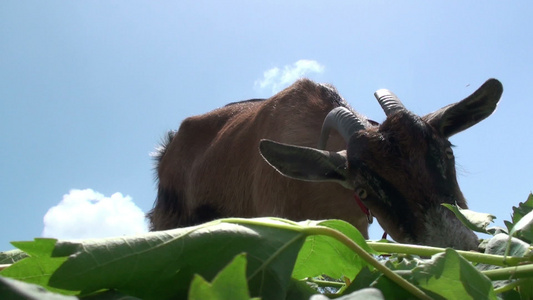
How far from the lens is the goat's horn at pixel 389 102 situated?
226 inches

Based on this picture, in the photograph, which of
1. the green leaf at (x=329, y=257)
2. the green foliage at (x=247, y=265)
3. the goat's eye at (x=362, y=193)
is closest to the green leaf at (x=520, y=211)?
the green foliage at (x=247, y=265)

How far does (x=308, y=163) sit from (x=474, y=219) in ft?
13.2

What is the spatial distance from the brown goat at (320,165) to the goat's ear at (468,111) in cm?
1

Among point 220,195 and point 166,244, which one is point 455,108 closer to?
point 220,195

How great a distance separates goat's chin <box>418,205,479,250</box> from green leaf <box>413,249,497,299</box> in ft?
10.2

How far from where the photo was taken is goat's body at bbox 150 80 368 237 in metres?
6.73

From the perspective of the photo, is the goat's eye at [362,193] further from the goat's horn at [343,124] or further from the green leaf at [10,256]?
the green leaf at [10,256]

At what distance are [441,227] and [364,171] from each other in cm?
102

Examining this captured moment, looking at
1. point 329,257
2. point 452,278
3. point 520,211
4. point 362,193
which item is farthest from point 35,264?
point 362,193

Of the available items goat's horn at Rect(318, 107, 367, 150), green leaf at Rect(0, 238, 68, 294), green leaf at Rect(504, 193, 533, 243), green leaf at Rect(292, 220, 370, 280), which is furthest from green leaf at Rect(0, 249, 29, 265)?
goat's horn at Rect(318, 107, 367, 150)

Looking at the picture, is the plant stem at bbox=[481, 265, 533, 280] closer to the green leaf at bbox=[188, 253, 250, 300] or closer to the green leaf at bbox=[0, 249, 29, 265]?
the green leaf at bbox=[188, 253, 250, 300]

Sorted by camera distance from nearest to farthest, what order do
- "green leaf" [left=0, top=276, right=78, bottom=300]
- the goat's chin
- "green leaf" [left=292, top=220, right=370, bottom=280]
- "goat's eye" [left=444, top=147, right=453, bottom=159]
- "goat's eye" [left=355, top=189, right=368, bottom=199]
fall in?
1. "green leaf" [left=0, top=276, right=78, bottom=300]
2. "green leaf" [left=292, top=220, right=370, bottom=280]
3. the goat's chin
4. "goat's eye" [left=444, top=147, right=453, bottom=159]
5. "goat's eye" [left=355, top=189, right=368, bottom=199]

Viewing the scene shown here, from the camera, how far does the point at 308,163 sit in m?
5.33

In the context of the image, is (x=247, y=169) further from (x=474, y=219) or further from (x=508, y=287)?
(x=508, y=287)
